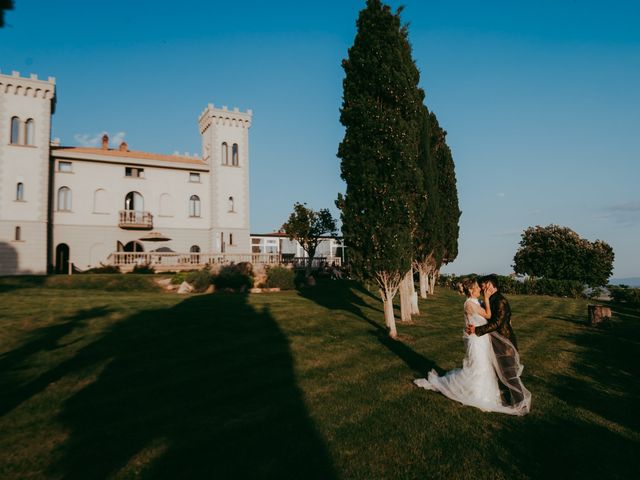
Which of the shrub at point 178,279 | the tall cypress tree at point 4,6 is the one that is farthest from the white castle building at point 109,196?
the tall cypress tree at point 4,6

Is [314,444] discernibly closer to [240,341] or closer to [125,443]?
[125,443]

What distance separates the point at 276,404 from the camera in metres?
8.30

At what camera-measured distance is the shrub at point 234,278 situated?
27141mm

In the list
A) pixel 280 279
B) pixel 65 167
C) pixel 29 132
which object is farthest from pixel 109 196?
pixel 280 279

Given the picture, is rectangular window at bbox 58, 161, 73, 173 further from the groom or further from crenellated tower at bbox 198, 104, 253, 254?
the groom

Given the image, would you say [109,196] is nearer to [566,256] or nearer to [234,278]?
[234,278]

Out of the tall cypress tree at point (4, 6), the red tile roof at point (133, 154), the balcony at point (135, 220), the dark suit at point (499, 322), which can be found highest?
the red tile roof at point (133, 154)

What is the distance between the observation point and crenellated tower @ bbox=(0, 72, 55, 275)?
32750 mm

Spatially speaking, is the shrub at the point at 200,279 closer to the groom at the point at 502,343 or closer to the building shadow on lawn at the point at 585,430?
the building shadow on lawn at the point at 585,430

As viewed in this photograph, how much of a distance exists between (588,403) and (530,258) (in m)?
57.2

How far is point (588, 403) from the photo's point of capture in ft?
29.0

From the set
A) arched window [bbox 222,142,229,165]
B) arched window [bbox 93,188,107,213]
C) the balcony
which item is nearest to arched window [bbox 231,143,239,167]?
arched window [bbox 222,142,229,165]

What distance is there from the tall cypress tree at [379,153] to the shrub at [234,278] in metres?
12.9

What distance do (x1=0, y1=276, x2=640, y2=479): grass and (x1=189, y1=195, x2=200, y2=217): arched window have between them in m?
26.2
